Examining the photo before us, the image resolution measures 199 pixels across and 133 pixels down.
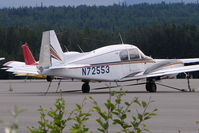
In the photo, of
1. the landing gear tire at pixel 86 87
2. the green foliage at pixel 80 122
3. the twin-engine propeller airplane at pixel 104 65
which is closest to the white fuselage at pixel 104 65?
the twin-engine propeller airplane at pixel 104 65

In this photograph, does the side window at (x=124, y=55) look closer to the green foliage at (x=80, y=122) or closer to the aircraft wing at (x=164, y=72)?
the aircraft wing at (x=164, y=72)

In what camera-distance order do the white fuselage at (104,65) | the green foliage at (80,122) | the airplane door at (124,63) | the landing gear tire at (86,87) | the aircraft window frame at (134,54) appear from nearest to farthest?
the green foliage at (80,122)
the white fuselage at (104,65)
the airplane door at (124,63)
the aircraft window frame at (134,54)
the landing gear tire at (86,87)

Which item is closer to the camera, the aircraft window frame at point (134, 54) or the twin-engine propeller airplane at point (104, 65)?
the twin-engine propeller airplane at point (104, 65)

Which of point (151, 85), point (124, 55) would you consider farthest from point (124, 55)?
point (151, 85)

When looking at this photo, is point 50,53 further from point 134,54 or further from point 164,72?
point 164,72

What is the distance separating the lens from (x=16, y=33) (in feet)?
477

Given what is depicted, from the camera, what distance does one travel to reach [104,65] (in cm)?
2455

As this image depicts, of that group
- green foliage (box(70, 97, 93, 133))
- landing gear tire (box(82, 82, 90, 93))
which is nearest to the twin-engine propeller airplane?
landing gear tire (box(82, 82, 90, 93))

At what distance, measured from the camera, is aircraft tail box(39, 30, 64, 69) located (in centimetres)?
2372

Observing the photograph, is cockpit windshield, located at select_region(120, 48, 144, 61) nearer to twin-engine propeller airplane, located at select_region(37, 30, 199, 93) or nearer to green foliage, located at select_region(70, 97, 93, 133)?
twin-engine propeller airplane, located at select_region(37, 30, 199, 93)

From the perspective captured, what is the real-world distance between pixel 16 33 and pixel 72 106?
129449 millimetres

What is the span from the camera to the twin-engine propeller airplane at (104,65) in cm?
2364

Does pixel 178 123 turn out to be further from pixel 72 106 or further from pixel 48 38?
pixel 48 38

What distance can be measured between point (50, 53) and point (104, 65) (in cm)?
234
